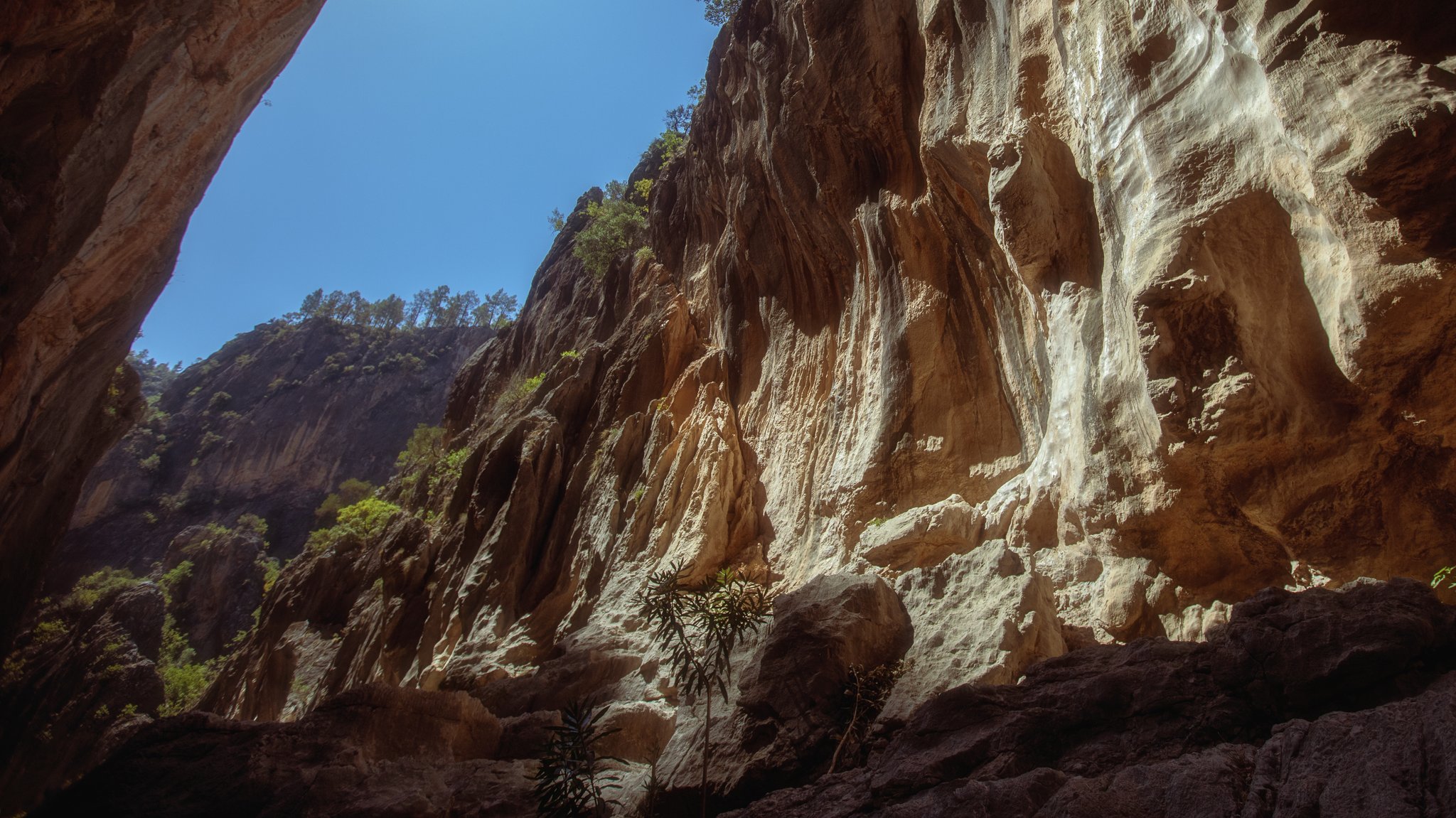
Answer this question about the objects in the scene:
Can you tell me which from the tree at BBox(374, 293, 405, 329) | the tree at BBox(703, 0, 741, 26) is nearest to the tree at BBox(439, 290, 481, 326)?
the tree at BBox(374, 293, 405, 329)

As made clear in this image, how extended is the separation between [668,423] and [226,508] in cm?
5035

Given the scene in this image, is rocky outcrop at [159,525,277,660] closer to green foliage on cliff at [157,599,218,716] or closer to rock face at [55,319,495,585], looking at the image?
green foliage on cliff at [157,599,218,716]

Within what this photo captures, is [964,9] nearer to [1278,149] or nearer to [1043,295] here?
[1043,295]

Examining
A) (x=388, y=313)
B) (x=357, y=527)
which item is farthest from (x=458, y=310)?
(x=357, y=527)

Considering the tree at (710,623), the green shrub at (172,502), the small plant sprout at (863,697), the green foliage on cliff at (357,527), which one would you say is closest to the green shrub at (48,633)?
the green foliage on cliff at (357,527)

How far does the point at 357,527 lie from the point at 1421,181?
31712 millimetres

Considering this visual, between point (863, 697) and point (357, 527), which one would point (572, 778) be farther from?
point (357, 527)

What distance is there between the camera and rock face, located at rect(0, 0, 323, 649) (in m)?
9.80

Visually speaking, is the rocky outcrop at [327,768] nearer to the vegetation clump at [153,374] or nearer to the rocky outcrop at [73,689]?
the rocky outcrop at [73,689]

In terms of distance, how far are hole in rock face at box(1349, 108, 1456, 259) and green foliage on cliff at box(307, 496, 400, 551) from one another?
2810cm

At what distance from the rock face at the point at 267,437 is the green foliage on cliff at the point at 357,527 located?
53.5 feet

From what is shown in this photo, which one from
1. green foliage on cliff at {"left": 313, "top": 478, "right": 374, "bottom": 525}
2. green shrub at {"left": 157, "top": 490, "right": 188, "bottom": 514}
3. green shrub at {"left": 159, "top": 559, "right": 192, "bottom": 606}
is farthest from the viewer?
green shrub at {"left": 157, "top": 490, "right": 188, "bottom": 514}

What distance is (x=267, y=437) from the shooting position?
59281mm

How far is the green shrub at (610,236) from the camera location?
31.5 metres
